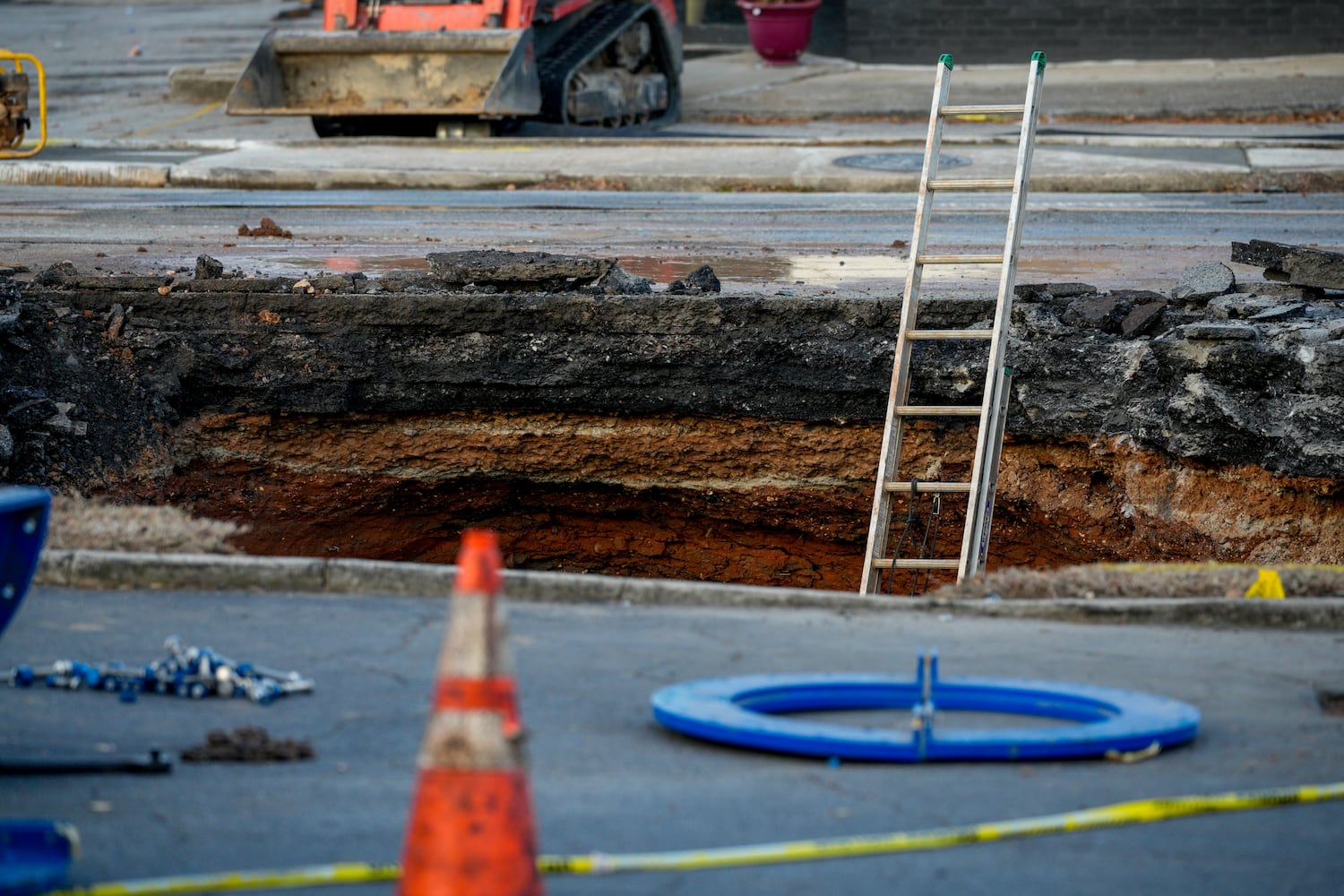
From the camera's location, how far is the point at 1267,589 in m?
5.25

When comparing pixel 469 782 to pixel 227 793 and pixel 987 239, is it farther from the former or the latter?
pixel 987 239

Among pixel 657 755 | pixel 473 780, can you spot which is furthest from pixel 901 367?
pixel 473 780

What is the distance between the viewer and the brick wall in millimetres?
20359

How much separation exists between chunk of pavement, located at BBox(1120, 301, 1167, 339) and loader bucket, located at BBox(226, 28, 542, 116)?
8612 mm

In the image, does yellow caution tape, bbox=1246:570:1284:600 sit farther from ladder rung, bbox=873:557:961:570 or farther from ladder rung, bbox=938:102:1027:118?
ladder rung, bbox=938:102:1027:118

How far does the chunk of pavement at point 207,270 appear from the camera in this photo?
29.7 feet

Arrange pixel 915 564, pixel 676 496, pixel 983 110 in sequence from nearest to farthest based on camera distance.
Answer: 1. pixel 915 564
2. pixel 983 110
3. pixel 676 496

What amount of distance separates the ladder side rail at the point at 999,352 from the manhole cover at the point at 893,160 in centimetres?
733

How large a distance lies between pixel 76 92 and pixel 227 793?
19838mm

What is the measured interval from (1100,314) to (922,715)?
518 cm

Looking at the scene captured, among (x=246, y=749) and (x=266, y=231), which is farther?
(x=266, y=231)

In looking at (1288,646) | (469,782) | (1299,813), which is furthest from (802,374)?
(469,782)

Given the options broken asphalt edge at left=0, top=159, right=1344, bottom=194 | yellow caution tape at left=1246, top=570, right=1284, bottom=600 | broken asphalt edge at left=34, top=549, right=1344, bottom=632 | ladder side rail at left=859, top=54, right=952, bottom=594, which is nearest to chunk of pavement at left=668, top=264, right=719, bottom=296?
ladder side rail at left=859, top=54, right=952, bottom=594

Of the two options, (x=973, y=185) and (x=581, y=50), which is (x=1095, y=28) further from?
(x=973, y=185)
